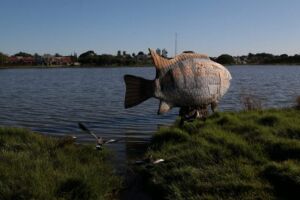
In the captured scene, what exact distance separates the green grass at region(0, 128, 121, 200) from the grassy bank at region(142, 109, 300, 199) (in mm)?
895

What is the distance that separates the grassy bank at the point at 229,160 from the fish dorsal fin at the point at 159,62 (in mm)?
1516

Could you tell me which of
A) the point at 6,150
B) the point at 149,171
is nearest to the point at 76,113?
the point at 6,150

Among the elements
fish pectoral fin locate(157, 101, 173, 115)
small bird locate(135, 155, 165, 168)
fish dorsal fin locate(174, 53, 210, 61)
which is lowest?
small bird locate(135, 155, 165, 168)

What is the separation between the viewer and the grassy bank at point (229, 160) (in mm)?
6469

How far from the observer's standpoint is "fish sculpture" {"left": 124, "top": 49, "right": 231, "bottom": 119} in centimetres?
1098

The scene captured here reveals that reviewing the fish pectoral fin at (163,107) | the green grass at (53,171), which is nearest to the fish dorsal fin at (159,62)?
the fish pectoral fin at (163,107)

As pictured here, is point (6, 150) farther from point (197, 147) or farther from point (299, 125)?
point (299, 125)

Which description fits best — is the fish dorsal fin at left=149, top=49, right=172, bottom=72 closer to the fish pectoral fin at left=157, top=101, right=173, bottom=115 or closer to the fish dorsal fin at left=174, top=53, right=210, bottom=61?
the fish dorsal fin at left=174, top=53, right=210, bottom=61

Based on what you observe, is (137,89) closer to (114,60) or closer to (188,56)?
(188,56)

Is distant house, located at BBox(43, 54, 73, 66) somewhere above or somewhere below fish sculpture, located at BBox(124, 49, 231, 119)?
below

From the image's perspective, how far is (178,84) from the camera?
11.0 meters

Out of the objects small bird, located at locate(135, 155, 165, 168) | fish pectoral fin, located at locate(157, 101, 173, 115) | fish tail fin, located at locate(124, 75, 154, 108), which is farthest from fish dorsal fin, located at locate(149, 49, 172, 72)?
small bird, located at locate(135, 155, 165, 168)

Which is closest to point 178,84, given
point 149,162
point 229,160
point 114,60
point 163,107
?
point 163,107

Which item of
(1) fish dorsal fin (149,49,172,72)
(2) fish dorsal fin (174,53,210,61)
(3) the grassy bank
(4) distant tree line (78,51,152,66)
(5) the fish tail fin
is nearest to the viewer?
(3) the grassy bank
